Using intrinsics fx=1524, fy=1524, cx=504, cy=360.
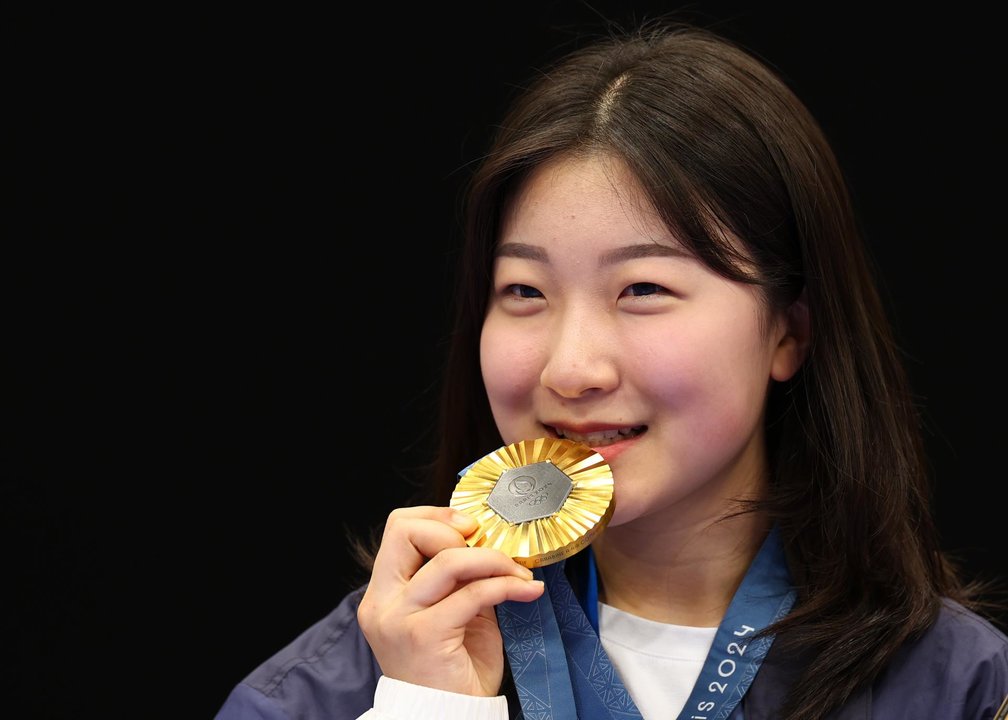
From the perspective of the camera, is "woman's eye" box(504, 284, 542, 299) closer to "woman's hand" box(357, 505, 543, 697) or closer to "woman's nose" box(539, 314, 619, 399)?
"woman's nose" box(539, 314, 619, 399)

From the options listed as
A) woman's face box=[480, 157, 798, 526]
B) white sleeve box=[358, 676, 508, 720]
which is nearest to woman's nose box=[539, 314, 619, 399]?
woman's face box=[480, 157, 798, 526]

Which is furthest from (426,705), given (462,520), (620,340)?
(620,340)

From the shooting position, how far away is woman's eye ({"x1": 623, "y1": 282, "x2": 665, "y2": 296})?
2.18 metres

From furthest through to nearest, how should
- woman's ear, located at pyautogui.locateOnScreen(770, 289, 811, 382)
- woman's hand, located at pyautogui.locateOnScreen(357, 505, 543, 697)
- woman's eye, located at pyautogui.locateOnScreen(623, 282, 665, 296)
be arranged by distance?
woman's ear, located at pyautogui.locateOnScreen(770, 289, 811, 382) < woman's eye, located at pyautogui.locateOnScreen(623, 282, 665, 296) < woman's hand, located at pyautogui.locateOnScreen(357, 505, 543, 697)

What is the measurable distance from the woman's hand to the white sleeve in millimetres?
15

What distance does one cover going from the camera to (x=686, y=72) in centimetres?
230

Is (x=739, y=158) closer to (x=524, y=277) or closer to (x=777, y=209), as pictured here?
(x=777, y=209)

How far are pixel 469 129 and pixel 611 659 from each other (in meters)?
1.28

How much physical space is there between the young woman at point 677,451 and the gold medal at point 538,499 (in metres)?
A: 0.02

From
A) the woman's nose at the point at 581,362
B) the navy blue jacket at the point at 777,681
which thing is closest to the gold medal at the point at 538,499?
the woman's nose at the point at 581,362

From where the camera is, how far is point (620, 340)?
2.16 metres

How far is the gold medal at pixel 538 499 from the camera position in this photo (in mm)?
2104

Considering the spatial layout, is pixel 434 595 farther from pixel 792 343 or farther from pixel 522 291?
pixel 792 343

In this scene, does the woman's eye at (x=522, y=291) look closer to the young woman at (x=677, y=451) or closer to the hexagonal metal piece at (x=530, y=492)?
the young woman at (x=677, y=451)
